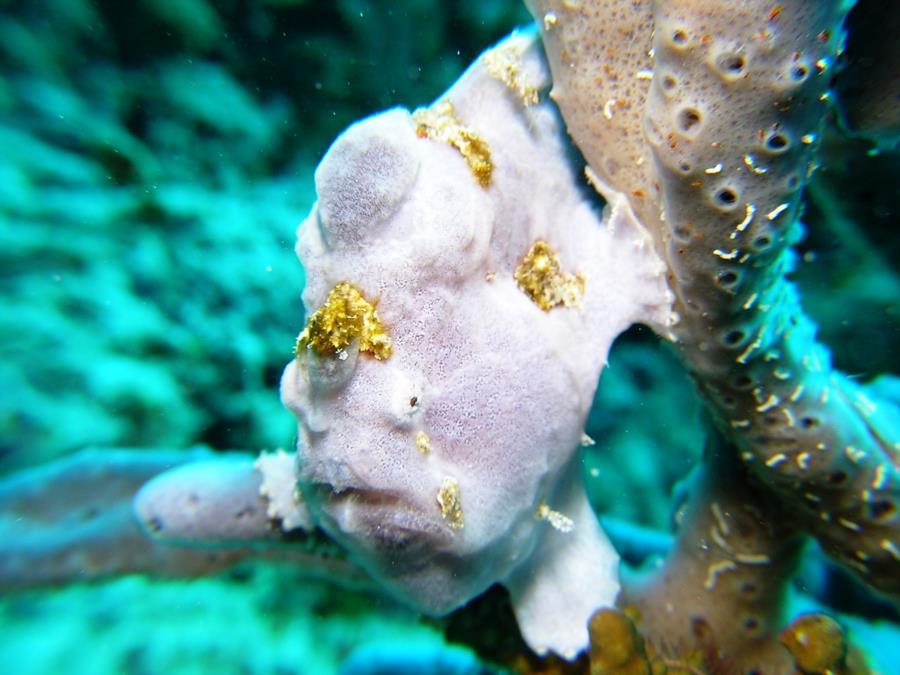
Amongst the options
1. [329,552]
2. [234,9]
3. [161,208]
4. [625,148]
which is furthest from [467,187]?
[161,208]

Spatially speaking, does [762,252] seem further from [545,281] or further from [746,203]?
[545,281]

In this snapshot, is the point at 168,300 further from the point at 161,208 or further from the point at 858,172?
the point at 858,172

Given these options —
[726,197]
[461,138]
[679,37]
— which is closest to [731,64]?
[679,37]

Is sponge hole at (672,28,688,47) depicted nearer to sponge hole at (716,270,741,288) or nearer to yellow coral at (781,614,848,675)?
sponge hole at (716,270,741,288)

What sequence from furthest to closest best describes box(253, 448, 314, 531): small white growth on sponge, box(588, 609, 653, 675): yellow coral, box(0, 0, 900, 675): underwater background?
box(0, 0, 900, 675): underwater background
box(253, 448, 314, 531): small white growth on sponge
box(588, 609, 653, 675): yellow coral

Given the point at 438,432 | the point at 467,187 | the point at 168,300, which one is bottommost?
the point at 438,432

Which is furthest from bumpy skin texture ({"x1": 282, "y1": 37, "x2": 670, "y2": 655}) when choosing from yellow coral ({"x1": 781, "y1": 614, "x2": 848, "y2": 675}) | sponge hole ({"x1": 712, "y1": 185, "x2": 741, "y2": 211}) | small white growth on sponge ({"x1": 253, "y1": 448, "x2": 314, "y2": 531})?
yellow coral ({"x1": 781, "y1": 614, "x2": 848, "y2": 675})
